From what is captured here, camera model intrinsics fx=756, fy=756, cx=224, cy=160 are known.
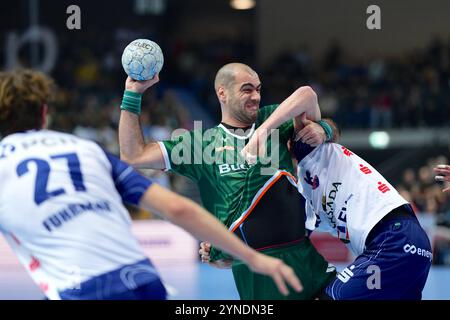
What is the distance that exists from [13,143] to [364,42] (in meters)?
20.6

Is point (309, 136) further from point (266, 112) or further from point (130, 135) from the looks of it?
point (130, 135)

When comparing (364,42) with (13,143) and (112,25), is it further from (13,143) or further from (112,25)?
(13,143)

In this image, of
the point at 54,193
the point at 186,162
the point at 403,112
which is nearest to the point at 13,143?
the point at 54,193

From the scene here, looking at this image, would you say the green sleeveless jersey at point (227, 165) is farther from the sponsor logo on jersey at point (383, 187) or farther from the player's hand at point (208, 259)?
the sponsor logo on jersey at point (383, 187)

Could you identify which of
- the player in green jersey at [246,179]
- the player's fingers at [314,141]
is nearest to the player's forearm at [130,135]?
the player in green jersey at [246,179]

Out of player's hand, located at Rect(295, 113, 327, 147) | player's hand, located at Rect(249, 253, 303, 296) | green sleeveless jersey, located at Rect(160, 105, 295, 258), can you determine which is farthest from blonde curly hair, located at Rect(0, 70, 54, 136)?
player's hand, located at Rect(295, 113, 327, 147)

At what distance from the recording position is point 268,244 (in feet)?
16.3

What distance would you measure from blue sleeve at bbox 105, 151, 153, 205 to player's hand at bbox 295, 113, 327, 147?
1.77m

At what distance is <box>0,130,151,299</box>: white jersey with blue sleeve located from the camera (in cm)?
306

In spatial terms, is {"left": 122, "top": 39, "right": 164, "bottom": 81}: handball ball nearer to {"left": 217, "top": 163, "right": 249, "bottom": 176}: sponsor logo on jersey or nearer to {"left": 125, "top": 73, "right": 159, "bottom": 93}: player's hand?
{"left": 125, "top": 73, "right": 159, "bottom": 93}: player's hand

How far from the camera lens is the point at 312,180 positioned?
4.96 metres

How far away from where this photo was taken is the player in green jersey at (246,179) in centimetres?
494

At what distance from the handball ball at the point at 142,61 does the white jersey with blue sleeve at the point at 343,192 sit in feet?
3.49

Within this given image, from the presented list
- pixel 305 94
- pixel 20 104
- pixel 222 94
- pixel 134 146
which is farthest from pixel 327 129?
pixel 20 104
